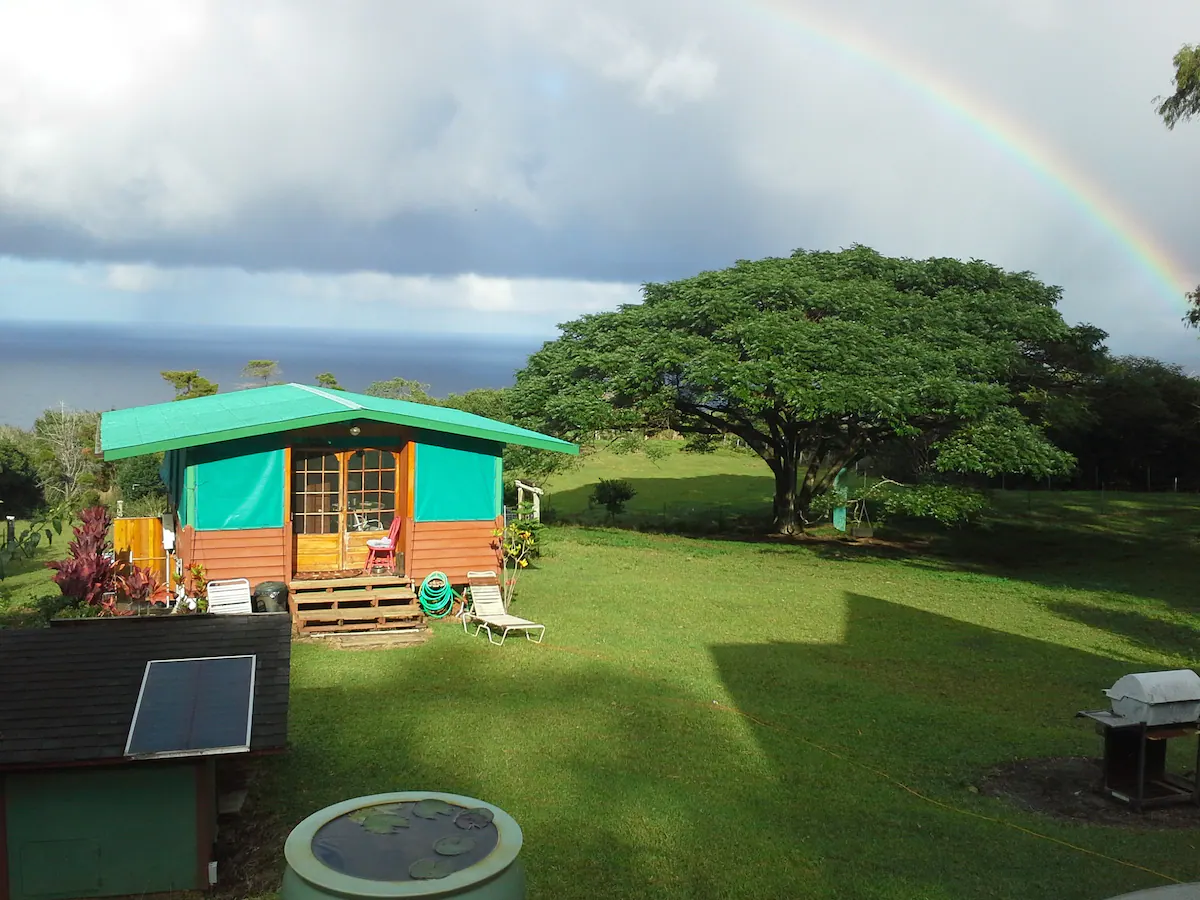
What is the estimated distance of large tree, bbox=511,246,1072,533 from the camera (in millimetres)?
21359

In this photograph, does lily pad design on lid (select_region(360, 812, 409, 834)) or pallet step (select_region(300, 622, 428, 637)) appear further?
pallet step (select_region(300, 622, 428, 637))

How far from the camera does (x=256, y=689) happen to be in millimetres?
6980

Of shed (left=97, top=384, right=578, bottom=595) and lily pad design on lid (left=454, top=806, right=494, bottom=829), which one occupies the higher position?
shed (left=97, top=384, right=578, bottom=595)

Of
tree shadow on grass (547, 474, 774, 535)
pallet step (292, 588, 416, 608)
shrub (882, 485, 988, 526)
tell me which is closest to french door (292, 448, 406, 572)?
pallet step (292, 588, 416, 608)

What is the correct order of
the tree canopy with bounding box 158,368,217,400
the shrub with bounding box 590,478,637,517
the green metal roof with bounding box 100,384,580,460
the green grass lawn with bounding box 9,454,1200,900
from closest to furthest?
the green grass lawn with bounding box 9,454,1200,900 < the green metal roof with bounding box 100,384,580,460 < the shrub with bounding box 590,478,637,517 < the tree canopy with bounding box 158,368,217,400

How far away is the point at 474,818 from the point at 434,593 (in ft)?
34.3

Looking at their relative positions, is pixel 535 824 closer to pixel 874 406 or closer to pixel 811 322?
pixel 874 406

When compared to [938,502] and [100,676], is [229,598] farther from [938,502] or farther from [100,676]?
[938,502]

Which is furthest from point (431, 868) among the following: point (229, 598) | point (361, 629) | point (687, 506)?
point (687, 506)

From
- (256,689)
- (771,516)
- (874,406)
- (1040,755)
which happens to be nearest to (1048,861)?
(1040,755)

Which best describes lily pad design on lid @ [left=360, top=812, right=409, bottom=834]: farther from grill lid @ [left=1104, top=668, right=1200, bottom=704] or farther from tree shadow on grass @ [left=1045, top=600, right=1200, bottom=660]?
tree shadow on grass @ [left=1045, top=600, right=1200, bottom=660]

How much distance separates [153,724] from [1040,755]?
830 cm

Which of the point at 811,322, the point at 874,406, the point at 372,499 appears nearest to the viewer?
the point at 372,499

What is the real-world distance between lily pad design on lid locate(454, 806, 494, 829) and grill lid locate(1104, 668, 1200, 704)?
6501 millimetres
